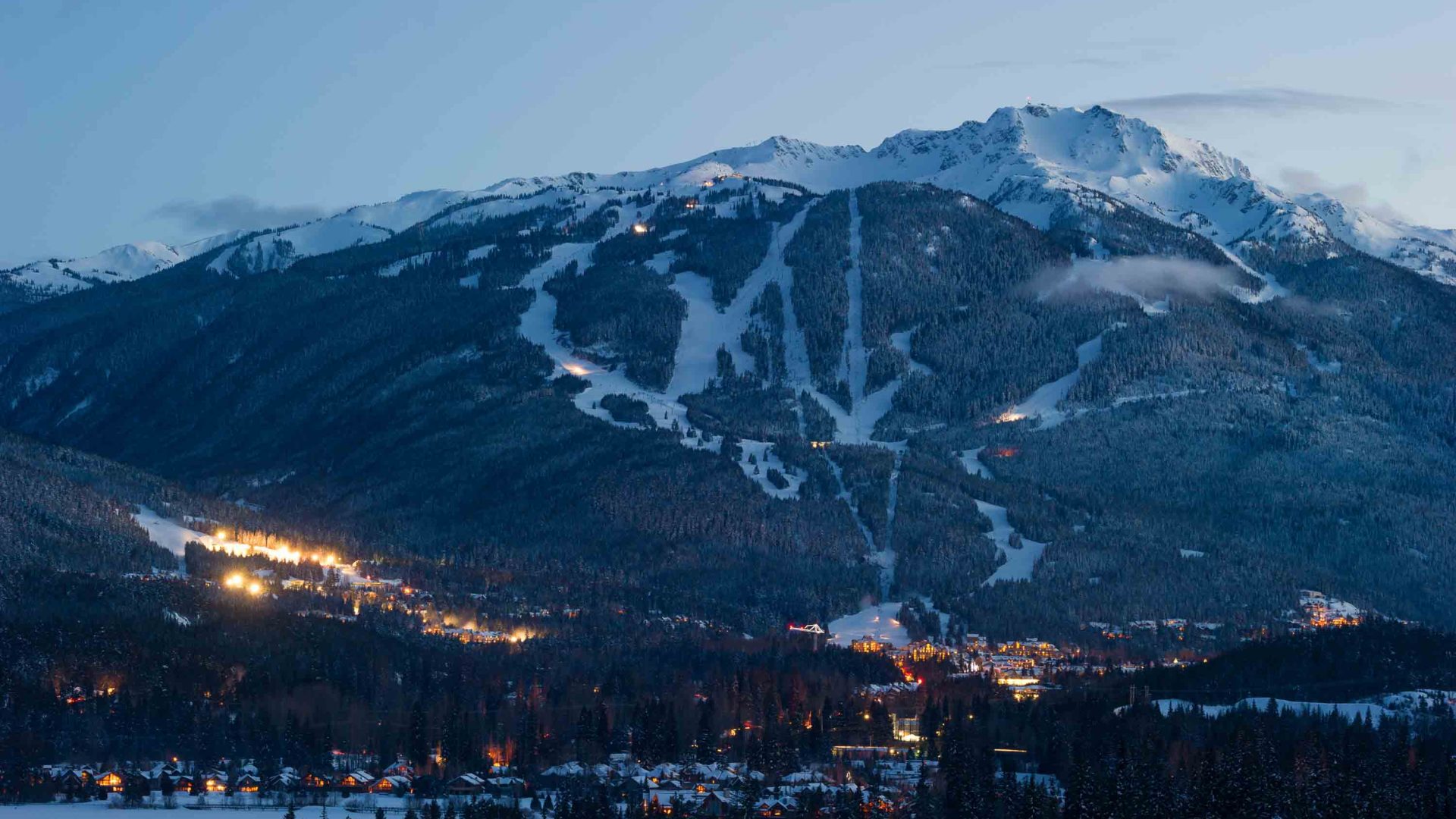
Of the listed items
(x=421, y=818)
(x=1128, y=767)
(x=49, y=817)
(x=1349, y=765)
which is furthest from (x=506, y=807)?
(x=1349, y=765)

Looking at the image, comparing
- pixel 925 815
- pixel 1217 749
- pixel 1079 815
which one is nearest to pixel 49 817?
pixel 925 815

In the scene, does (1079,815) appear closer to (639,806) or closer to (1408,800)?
(1408,800)

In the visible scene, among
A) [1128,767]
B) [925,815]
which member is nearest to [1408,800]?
[1128,767]

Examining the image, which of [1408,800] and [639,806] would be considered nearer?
[1408,800]

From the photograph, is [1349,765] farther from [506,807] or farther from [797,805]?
[506,807]

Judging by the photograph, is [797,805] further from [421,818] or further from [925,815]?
[421,818]

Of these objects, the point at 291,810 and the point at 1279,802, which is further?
the point at 291,810

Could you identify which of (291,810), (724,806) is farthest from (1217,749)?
(291,810)
